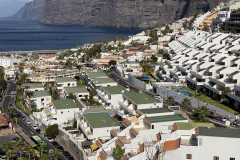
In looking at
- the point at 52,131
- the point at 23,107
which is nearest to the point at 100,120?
the point at 52,131

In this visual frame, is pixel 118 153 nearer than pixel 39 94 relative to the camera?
Yes

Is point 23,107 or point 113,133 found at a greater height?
point 113,133

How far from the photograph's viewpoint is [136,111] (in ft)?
127

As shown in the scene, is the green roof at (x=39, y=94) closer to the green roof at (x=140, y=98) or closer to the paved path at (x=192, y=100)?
the green roof at (x=140, y=98)

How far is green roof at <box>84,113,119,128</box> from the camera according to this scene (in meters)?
38.5

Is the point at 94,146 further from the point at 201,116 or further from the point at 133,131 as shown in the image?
the point at 201,116

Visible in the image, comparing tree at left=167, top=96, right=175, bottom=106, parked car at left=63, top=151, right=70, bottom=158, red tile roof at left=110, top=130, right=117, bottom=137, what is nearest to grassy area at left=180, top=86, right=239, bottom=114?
tree at left=167, top=96, right=175, bottom=106

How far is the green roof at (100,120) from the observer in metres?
38.5

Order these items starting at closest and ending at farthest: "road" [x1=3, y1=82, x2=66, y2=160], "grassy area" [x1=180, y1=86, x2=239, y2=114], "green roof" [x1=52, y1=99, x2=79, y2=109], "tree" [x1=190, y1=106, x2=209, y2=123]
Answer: "tree" [x1=190, y1=106, x2=209, y2=123] < "grassy area" [x1=180, y1=86, x2=239, y2=114] < "road" [x1=3, y1=82, x2=66, y2=160] < "green roof" [x1=52, y1=99, x2=79, y2=109]

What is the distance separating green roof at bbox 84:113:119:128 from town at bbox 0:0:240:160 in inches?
4.1

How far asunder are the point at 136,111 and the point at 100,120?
416cm

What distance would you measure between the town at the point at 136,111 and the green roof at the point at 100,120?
0.35 ft

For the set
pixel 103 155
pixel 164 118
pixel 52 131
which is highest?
pixel 164 118

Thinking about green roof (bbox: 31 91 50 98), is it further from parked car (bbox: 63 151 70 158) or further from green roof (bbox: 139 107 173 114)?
green roof (bbox: 139 107 173 114)
